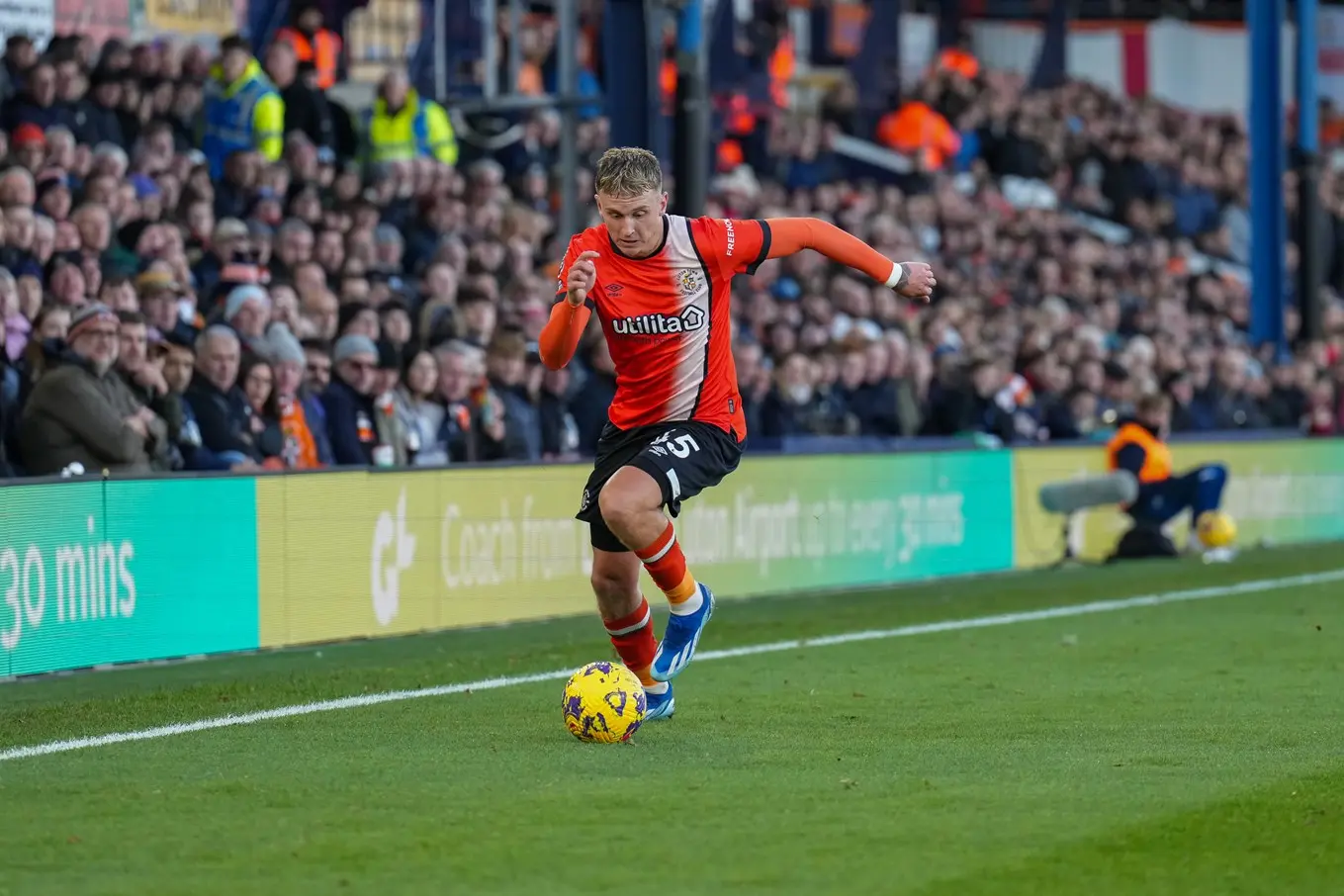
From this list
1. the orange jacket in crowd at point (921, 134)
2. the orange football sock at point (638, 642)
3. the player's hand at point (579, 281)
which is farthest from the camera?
the orange jacket in crowd at point (921, 134)

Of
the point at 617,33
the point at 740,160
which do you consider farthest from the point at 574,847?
the point at 740,160

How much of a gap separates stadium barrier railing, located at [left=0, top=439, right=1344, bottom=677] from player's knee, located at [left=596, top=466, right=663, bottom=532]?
3562mm

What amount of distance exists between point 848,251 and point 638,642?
5.70 feet

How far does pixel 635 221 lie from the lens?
895 cm

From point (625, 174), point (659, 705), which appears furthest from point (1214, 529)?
point (625, 174)

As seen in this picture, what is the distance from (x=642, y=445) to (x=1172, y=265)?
23.3m

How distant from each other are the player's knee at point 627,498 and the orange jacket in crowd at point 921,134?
70.9 feet

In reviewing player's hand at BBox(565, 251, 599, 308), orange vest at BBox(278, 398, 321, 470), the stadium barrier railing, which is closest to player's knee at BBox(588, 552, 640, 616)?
player's hand at BBox(565, 251, 599, 308)

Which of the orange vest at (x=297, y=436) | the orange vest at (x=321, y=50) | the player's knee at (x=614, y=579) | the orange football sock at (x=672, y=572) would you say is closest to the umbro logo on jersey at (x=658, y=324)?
the orange football sock at (x=672, y=572)

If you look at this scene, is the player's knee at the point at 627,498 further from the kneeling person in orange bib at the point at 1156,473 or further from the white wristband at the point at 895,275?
the kneeling person in orange bib at the point at 1156,473

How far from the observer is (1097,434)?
2220 cm

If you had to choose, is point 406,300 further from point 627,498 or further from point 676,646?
point 627,498

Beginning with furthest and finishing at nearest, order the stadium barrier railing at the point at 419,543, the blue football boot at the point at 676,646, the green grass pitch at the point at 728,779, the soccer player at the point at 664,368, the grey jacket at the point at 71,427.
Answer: the grey jacket at the point at 71,427
the stadium barrier railing at the point at 419,543
the blue football boot at the point at 676,646
the soccer player at the point at 664,368
the green grass pitch at the point at 728,779

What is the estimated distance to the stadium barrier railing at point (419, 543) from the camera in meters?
11.8
